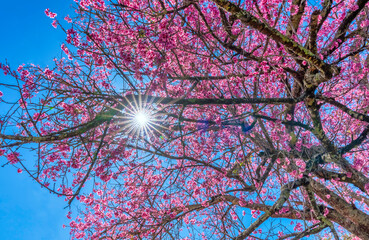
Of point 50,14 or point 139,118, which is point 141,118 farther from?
point 50,14

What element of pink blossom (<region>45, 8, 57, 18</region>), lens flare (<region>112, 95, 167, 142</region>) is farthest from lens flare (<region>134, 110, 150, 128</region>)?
pink blossom (<region>45, 8, 57, 18</region>)

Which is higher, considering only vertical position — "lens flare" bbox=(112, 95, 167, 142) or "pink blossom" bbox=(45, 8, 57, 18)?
"pink blossom" bbox=(45, 8, 57, 18)

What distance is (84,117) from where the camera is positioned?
6.77m

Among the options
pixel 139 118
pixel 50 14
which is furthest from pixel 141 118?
pixel 50 14

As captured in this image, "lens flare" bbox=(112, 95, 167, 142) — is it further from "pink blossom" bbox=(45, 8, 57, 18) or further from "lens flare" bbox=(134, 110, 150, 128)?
"pink blossom" bbox=(45, 8, 57, 18)

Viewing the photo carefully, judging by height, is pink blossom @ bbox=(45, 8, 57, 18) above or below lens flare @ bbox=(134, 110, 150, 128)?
above

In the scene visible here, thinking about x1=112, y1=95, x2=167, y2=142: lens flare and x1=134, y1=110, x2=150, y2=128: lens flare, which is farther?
x1=134, y1=110, x2=150, y2=128: lens flare

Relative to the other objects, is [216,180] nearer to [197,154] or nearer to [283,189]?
[197,154]

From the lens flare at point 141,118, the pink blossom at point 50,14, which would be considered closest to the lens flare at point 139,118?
the lens flare at point 141,118

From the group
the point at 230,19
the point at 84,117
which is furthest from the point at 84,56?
the point at 230,19

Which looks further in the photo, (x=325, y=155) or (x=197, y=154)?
(x=197, y=154)

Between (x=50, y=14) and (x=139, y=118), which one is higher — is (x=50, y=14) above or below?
above

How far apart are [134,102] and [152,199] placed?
278 cm

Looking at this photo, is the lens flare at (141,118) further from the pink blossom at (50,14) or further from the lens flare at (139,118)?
the pink blossom at (50,14)
